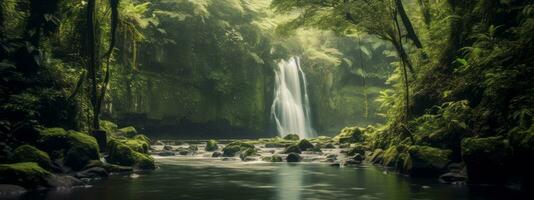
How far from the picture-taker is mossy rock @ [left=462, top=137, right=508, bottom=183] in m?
11.2

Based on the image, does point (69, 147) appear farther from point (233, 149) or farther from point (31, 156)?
point (233, 149)

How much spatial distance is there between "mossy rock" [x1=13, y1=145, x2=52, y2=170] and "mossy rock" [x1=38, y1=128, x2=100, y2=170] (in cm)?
114

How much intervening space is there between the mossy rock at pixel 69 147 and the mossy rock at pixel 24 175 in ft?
8.83

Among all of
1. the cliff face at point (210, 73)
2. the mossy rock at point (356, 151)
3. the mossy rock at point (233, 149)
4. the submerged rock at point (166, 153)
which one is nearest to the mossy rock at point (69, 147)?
the submerged rock at point (166, 153)

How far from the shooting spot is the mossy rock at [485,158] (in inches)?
440

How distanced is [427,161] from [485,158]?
2.44 metres

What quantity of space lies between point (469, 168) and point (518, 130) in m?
1.49

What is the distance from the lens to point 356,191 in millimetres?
11320

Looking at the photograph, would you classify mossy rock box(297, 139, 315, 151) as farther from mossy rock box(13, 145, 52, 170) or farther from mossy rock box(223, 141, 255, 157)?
mossy rock box(13, 145, 52, 170)

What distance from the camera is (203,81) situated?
36.5 m

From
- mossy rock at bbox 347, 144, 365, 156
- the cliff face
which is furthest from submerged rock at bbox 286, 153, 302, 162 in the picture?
the cliff face

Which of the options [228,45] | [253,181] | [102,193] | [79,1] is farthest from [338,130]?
[102,193]

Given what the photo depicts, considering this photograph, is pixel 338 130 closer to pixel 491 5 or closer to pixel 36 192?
pixel 491 5

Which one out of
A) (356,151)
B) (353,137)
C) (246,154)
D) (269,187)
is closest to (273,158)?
(246,154)
